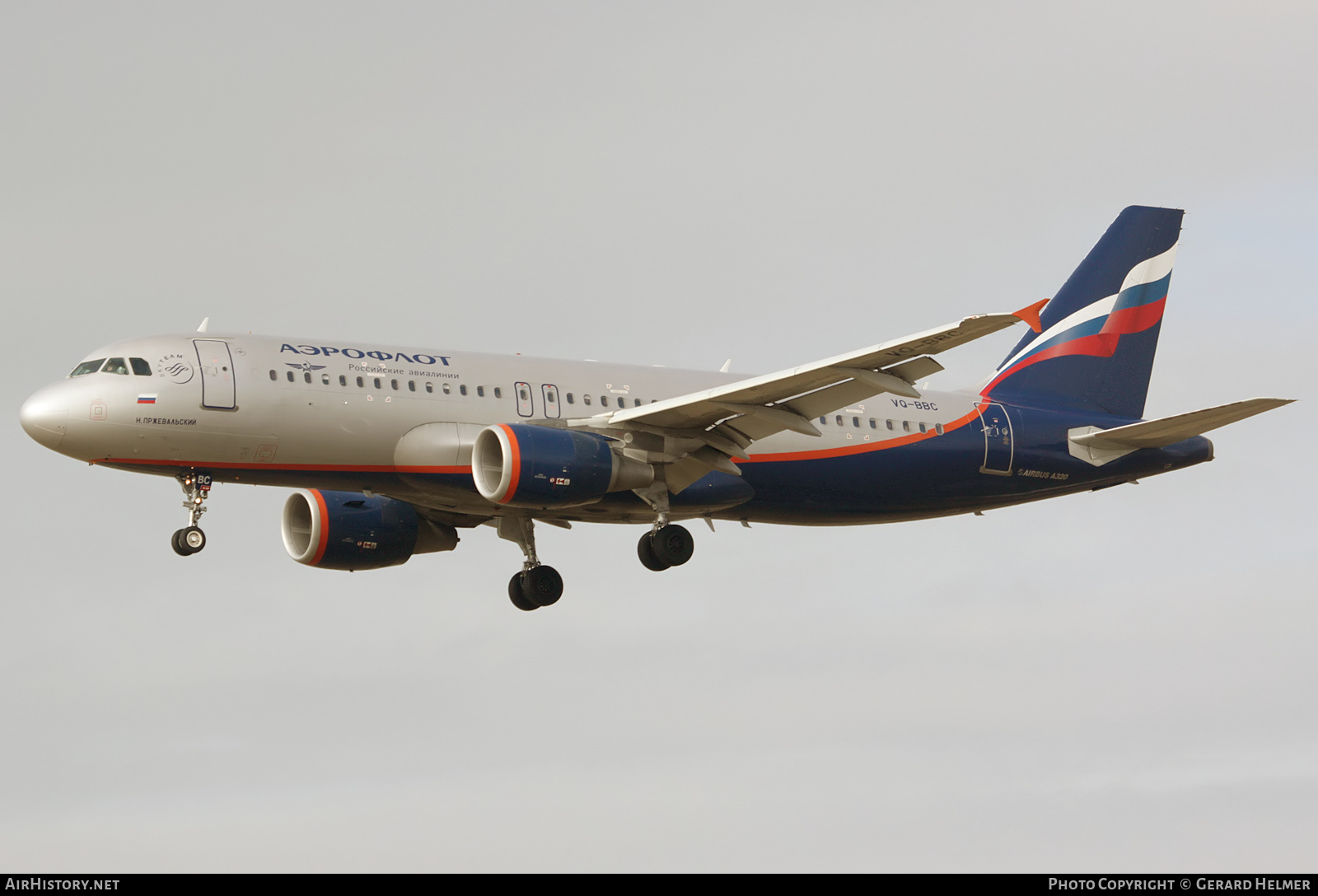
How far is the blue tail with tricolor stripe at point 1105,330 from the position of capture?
149ft

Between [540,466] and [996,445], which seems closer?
[540,466]

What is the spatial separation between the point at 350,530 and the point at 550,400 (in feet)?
22.5

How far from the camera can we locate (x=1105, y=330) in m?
46.8

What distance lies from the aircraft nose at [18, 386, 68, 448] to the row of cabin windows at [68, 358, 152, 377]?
706 millimetres

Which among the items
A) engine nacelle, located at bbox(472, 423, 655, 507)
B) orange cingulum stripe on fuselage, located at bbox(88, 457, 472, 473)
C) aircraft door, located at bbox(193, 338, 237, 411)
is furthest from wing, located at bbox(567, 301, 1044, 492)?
aircraft door, located at bbox(193, 338, 237, 411)

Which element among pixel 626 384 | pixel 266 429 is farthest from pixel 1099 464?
pixel 266 429

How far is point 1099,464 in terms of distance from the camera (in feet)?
143

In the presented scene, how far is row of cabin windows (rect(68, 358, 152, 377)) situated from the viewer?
115 feet

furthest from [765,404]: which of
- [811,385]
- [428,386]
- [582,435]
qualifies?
[428,386]

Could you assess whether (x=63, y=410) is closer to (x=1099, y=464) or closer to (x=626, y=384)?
(x=626, y=384)

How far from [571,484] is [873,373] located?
6599mm

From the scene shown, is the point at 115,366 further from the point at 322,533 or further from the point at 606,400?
the point at 606,400

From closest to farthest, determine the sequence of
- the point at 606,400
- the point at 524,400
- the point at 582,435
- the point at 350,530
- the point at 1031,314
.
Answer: the point at 1031,314
the point at 582,435
the point at 524,400
the point at 606,400
the point at 350,530

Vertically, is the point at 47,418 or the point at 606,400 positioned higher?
the point at 606,400
